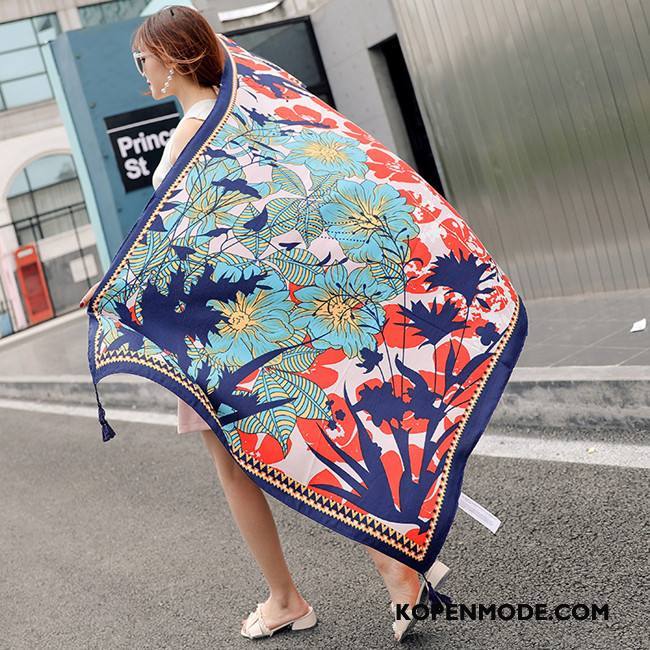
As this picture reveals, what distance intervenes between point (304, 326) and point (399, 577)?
2.61 ft

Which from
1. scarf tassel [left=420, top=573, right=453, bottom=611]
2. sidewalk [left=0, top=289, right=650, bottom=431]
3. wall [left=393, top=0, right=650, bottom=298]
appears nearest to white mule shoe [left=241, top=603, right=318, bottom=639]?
scarf tassel [left=420, top=573, right=453, bottom=611]

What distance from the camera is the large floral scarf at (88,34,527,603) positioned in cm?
282

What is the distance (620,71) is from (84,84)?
274 inches

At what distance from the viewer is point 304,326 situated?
2871 mm

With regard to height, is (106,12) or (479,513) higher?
(106,12)

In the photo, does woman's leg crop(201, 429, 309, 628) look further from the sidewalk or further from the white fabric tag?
the sidewalk

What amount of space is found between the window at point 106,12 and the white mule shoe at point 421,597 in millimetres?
28738

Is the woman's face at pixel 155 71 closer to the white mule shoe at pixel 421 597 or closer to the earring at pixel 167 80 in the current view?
the earring at pixel 167 80

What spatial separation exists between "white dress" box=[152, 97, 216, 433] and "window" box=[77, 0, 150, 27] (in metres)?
28.2

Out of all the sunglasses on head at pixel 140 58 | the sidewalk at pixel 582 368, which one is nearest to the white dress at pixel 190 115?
the sunglasses on head at pixel 140 58

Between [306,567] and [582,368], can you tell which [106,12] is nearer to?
[582,368]

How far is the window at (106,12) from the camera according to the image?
29516 mm

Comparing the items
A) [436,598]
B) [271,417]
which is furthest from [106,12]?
[436,598]

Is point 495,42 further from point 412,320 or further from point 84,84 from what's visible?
point 84,84
